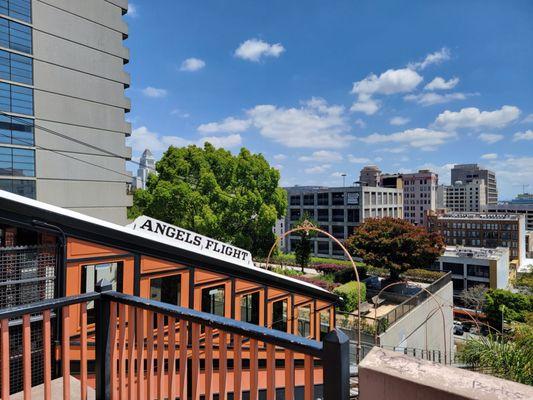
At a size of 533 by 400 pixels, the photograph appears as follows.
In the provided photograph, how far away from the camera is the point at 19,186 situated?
22.2m

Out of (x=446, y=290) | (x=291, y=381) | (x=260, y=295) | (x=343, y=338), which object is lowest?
(x=446, y=290)

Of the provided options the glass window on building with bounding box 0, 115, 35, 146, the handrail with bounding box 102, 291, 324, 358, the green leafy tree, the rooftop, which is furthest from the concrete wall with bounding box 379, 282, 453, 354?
the rooftop

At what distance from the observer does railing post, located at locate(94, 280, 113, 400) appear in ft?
9.64

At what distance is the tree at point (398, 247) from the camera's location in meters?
28.5

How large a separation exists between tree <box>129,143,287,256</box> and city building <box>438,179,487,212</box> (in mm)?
154173

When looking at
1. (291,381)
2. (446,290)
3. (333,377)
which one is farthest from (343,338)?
(446,290)

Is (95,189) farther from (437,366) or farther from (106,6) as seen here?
(437,366)

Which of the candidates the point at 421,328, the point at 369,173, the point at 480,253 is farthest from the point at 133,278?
the point at 369,173

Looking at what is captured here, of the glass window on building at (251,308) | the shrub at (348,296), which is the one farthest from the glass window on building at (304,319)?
the shrub at (348,296)

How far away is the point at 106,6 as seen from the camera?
1081 inches

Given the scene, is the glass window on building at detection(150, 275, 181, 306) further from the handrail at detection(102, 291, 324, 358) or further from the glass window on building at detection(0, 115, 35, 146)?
the glass window on building at detection(0, 115, 35, 146)

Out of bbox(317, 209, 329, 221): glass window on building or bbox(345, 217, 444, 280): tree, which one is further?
bbox(317, 209, 329, 221): glass window on building

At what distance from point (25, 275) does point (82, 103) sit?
24.6 meters

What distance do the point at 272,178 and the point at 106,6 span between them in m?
18.9
